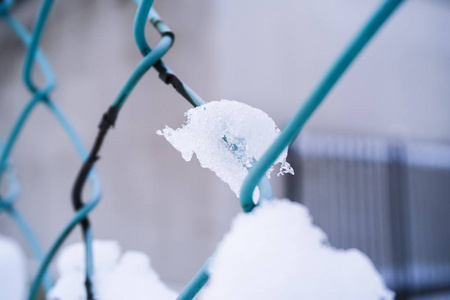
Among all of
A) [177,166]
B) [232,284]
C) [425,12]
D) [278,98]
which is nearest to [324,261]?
[232,284]

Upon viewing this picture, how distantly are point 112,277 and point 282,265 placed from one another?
130 mm

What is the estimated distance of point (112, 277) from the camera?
221 mm

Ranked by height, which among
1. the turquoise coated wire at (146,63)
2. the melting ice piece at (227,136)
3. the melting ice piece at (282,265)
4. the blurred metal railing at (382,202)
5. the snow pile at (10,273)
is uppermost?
the blurred metal railing at (382,202)

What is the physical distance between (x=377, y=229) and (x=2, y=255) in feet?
6.86

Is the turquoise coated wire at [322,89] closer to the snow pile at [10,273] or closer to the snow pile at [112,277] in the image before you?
the snow pile at [112,277]

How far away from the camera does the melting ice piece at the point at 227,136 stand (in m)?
0.14

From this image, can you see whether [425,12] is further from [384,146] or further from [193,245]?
[193,245]

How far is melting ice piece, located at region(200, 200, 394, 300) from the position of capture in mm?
121

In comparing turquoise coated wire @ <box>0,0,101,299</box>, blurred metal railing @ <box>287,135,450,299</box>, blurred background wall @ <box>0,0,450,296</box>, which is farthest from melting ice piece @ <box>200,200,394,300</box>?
blurred metal railing @ <box>287,135,450,299</box>

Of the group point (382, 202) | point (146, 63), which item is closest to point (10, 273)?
point (146, 63)

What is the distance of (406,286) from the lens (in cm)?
199

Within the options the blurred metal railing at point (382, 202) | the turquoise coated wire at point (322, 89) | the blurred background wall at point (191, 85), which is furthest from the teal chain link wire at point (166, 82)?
the blurred metal railing at point (382, 202)

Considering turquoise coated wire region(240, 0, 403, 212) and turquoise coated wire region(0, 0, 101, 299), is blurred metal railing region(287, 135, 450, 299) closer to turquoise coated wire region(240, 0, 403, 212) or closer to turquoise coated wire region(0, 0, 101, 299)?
turquoise coated wire region(0, 0, 101, 299)

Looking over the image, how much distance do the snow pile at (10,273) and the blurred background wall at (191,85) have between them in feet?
2.18
